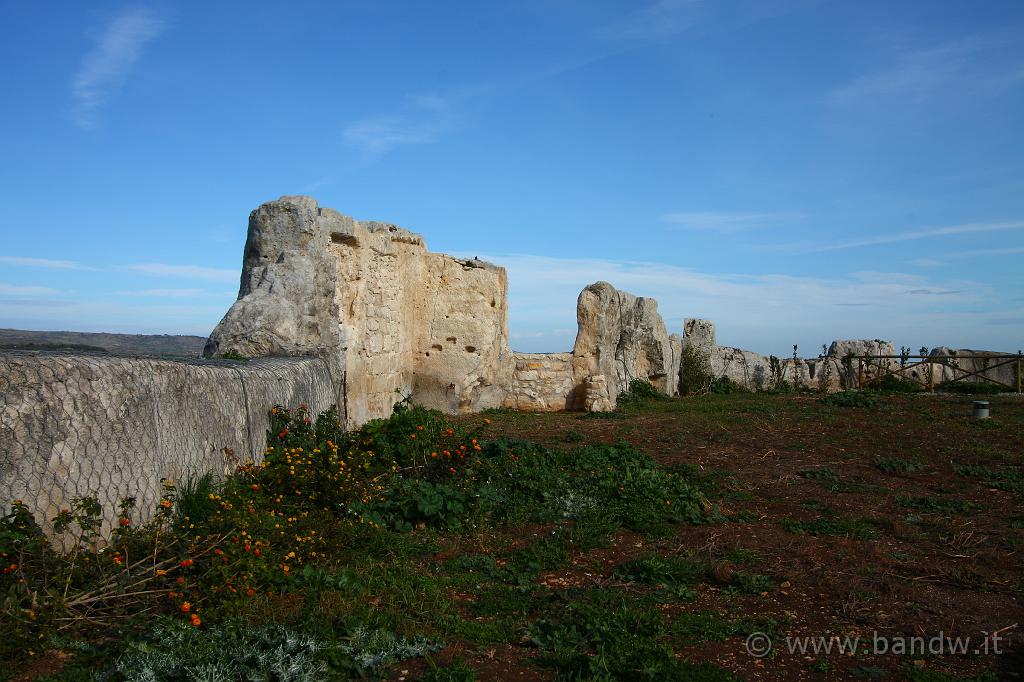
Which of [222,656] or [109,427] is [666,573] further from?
[109,427]

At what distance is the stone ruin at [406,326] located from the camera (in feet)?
26.0

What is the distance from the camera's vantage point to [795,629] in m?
4.17

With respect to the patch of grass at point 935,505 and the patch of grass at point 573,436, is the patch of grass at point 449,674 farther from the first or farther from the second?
the patch of grass at point 573,436

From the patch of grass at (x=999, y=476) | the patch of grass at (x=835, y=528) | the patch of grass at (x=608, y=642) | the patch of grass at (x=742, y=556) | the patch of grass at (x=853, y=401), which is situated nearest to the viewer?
the patch of grass at (x=608, y=642)

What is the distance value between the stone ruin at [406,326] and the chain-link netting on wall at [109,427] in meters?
2.20

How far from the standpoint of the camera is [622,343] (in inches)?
655

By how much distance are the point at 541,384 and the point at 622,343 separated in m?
2.92

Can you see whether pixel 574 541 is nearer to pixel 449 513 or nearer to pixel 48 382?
pixel 449 513

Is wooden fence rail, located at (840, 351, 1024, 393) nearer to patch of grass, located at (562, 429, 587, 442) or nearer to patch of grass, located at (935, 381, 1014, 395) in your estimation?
patch of grass, located at (935, 381, 1014, 395)

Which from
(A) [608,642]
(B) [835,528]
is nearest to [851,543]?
(B) [835,528]

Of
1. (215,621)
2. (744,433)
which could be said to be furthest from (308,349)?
(744,433)

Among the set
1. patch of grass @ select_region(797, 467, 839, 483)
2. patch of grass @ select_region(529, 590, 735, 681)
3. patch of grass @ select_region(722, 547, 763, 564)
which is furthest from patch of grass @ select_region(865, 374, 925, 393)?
patch of grass @ select_region(529, 590, 735, 681)

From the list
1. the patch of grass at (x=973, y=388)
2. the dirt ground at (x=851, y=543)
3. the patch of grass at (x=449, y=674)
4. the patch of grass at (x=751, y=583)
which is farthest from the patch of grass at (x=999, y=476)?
the patch of grass at (x=973, y=388)

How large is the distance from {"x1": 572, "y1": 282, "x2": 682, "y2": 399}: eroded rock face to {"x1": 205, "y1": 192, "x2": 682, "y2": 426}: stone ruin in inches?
1.0
